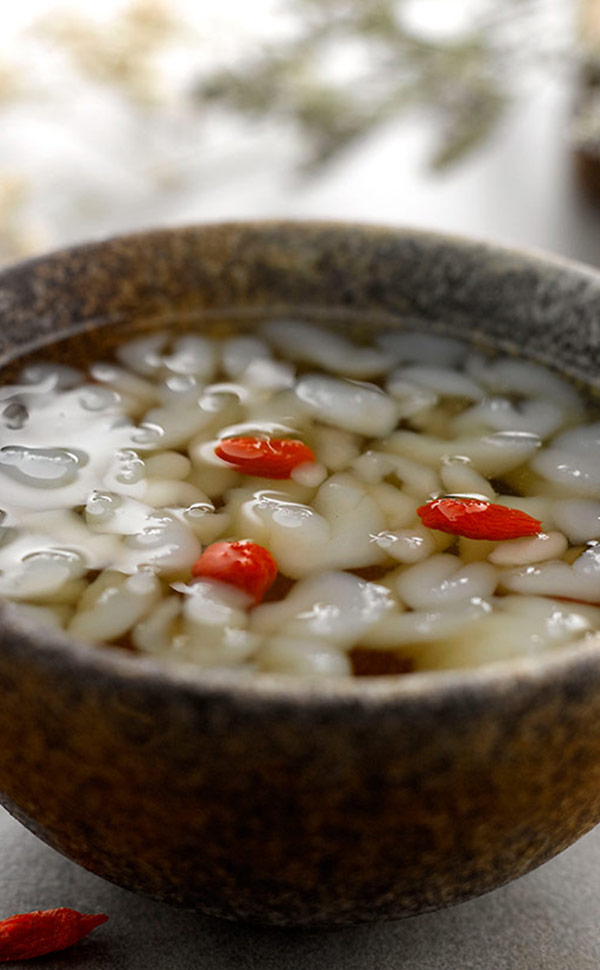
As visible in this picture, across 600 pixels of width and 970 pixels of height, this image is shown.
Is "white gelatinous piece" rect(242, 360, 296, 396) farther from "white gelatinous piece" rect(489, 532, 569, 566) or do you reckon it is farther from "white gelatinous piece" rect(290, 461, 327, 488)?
"white gelatinous piece" rect(489, 532, 569, 566)

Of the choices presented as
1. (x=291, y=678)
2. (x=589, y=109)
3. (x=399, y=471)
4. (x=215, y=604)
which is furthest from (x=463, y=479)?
(x=589, y=109)

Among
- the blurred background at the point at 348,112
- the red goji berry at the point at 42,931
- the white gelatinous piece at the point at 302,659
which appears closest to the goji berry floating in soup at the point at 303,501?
the white gelatinous piece at the point at 302,659

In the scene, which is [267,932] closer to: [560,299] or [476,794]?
[476,794]

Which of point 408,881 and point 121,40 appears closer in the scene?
point 408,881

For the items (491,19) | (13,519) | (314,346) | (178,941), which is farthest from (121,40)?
(178,941)

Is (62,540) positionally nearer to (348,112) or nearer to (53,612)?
(53,612)

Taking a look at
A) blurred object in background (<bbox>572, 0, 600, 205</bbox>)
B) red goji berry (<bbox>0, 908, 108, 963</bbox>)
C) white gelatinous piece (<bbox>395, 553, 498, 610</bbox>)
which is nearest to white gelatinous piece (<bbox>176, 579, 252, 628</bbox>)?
white gelatinous piece (<bbox>395, 553, 498, 610</bbox>)

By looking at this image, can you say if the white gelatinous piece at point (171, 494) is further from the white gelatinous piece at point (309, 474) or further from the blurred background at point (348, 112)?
the blurred background at point (348, 112)
